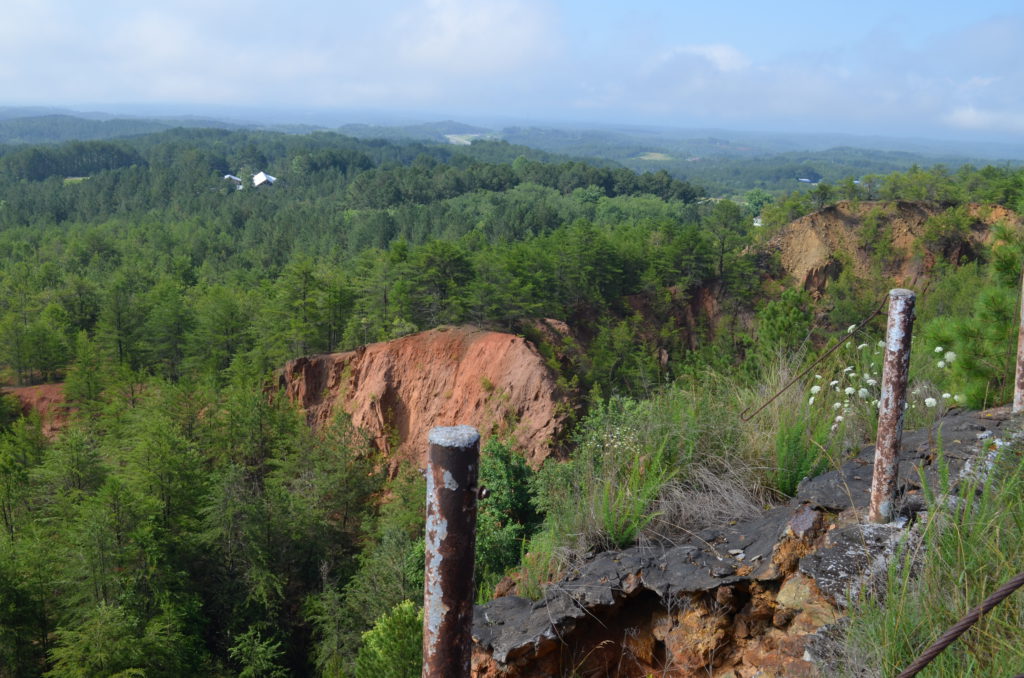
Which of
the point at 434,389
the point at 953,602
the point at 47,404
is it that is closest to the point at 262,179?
the point at 47,404

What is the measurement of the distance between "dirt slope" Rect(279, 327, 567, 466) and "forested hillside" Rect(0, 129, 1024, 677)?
3.26 feet

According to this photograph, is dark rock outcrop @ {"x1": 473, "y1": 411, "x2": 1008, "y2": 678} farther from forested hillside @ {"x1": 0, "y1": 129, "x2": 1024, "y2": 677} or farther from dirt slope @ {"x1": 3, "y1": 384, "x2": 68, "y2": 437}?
dirt slope @ {"x1": 3, "y1": 384, "x2": 68, "y2": 437}

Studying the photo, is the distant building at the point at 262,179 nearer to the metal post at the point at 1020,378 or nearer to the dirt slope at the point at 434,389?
the dirt slope at the point at 434,389

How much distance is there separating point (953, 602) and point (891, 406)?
1.55 metres

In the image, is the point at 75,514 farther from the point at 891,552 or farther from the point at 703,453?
the point at 891,552

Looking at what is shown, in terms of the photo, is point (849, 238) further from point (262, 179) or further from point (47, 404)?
point (262, 179)

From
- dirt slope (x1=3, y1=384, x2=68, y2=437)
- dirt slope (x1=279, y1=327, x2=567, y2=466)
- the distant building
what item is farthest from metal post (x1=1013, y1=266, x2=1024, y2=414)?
the distant building

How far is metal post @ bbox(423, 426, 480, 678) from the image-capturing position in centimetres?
266

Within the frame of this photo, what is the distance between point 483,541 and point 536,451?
8090 mm

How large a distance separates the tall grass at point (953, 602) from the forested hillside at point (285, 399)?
2160 mm

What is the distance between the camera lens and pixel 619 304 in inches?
1615

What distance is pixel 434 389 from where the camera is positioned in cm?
2592

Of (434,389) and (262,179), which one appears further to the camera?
(262,179)

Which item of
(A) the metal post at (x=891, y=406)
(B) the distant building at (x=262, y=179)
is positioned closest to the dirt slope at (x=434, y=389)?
(A) the metal post at (x=891, y=406)
